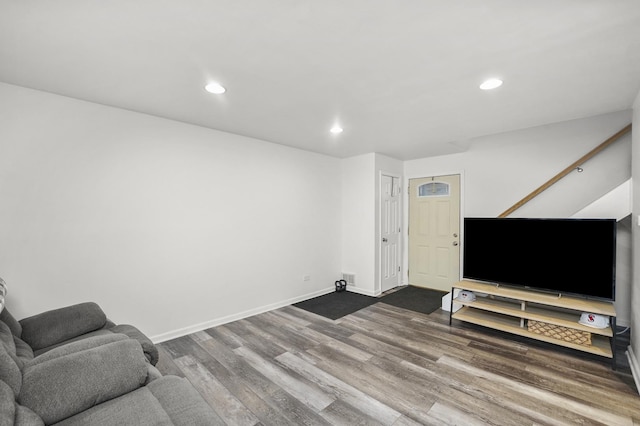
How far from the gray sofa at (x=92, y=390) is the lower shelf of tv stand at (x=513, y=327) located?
319cm

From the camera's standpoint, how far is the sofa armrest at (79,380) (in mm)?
1257

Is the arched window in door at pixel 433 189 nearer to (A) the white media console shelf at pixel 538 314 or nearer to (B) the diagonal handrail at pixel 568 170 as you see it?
(B) the diagonal handrail at pixel 568 170

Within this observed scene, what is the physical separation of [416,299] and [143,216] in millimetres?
4037

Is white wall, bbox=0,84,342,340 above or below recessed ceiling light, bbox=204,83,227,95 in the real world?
below

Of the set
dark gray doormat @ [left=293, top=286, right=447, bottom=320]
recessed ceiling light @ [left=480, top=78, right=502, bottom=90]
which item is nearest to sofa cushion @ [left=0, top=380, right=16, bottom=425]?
dark gray doormat @ [left=293, top=286, right=447, bottom=320]

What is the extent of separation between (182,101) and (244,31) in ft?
4.39

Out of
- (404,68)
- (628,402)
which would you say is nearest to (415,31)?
(404,68)

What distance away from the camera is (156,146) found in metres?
3.09

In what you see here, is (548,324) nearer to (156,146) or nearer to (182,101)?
(182,101)

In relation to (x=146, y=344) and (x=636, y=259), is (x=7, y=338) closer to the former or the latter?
(x=146, y=344)

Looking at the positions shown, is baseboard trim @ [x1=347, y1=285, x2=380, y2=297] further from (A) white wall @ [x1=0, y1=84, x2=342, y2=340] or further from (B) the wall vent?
(A) white wall @ [x1=0, y1=84, x2=342, y2=340]

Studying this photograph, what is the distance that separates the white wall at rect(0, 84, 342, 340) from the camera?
2391mm

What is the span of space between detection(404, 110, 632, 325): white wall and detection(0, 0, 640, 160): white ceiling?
0.79 m

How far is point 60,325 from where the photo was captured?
2.10 metres
